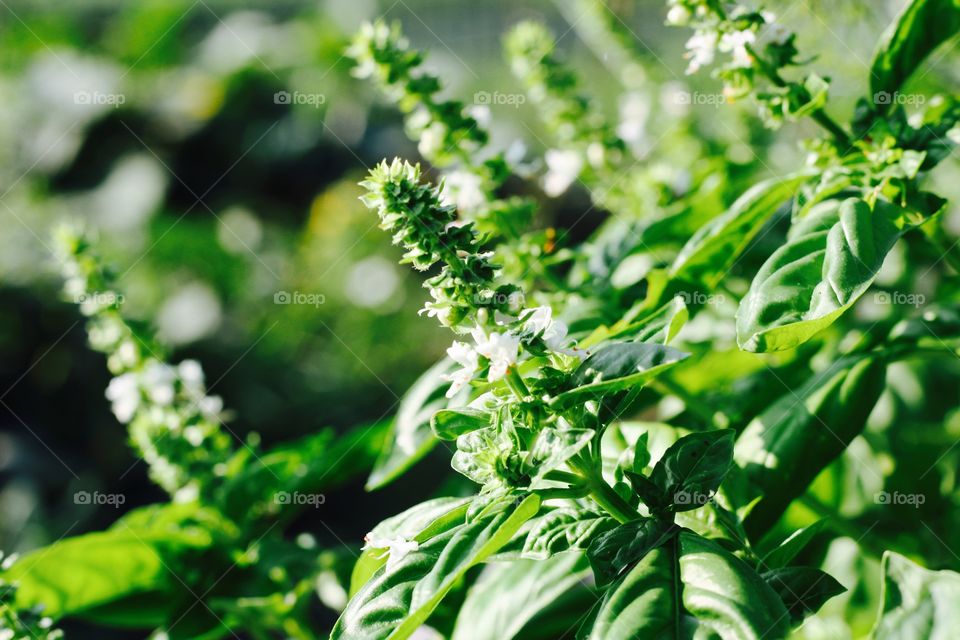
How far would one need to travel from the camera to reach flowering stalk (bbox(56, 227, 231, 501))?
5.85 feet

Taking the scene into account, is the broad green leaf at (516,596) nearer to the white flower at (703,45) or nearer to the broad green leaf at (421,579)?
the broad green leaf at (421,579)

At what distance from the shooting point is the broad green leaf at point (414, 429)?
146cm

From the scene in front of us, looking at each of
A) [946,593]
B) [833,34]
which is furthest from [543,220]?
[946,593]

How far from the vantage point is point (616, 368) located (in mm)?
1013

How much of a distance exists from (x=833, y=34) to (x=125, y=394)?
6.02 feet

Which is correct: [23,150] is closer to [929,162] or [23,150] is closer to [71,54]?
[71,54]

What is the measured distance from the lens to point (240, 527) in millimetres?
1812

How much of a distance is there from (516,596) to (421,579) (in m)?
0.44
